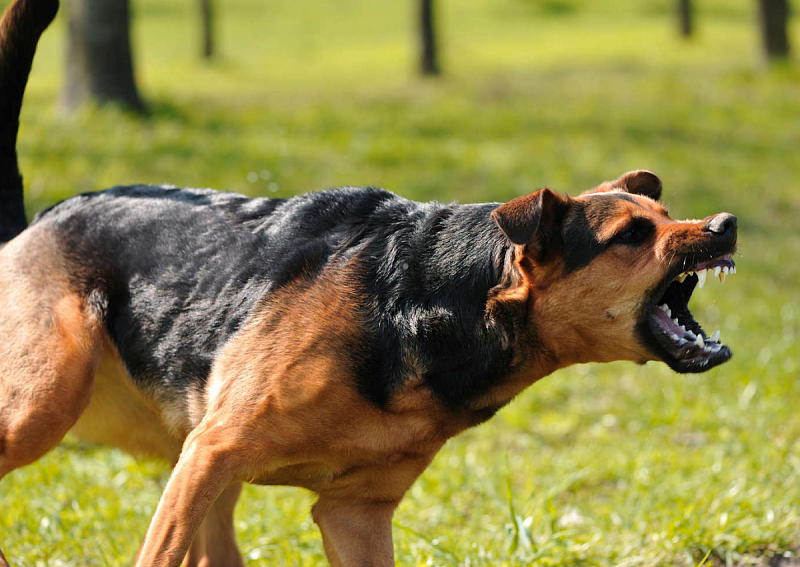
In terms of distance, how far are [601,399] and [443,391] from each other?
4.06 m

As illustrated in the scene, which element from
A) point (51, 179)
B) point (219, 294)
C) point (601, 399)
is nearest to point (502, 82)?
point (51, 179)

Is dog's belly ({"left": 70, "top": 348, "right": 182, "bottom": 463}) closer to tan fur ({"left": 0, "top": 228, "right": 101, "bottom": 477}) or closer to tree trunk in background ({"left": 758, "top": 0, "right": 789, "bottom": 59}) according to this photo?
tan fur ({"left": 0, "top": 228, "right": 101, "bottom": 477})

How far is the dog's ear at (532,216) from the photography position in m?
3.36

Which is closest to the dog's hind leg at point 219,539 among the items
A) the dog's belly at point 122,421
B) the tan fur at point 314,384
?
the dog's belly at point 122,421

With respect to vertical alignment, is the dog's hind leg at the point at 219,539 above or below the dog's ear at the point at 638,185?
below

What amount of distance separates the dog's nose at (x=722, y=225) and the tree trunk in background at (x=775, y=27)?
17579mm

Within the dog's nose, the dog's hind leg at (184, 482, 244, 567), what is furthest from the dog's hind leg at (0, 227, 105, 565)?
the dog's nose

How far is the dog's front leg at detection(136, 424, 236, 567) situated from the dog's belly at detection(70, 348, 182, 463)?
0.79 m

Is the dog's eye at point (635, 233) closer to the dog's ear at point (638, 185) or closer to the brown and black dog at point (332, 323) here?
the brown and black dog at point (332, 323)

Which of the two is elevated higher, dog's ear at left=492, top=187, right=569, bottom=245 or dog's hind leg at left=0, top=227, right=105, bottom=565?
dog's ear at left=492, top=187, right=569, bottom=245

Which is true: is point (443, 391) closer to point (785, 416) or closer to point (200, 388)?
point (200, 388)

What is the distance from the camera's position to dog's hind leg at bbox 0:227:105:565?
12.4 feet

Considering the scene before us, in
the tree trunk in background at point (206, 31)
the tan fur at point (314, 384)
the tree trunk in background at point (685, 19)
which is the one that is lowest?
the tree trunk in background at point (685, 19)

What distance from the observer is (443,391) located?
360cm
